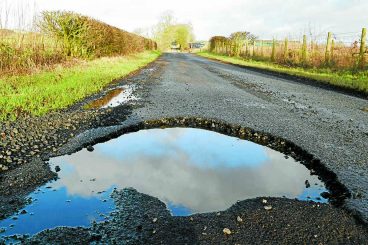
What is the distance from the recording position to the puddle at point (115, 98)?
298 inches

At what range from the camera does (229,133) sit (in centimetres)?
558

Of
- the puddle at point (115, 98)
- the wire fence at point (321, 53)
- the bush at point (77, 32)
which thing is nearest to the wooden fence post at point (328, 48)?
the wire fence at point (321, 53)

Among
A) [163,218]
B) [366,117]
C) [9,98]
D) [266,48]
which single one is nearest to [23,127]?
[9,98]

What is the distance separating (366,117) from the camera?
6.87 metres

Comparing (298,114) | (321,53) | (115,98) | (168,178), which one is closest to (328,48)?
(321,53)

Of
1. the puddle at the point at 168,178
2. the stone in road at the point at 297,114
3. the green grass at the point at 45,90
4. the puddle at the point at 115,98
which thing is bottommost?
the puddle at the point at 168,178

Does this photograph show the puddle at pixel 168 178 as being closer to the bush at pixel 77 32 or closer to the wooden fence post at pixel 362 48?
the bush at pixel 77 32

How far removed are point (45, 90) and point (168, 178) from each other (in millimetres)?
5632

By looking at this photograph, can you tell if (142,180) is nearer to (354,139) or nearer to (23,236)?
(23,236)

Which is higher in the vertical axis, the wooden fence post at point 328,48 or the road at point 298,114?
the wooden fence post at point 328,48

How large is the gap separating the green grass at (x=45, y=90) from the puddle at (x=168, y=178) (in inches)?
98.7

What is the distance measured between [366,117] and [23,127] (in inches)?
258

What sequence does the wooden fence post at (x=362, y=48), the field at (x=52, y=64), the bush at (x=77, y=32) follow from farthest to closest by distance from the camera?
the bush at (x=77, y=32) < the wooden fence post at (x=362, y=48) < the field at (x=52, y=64)

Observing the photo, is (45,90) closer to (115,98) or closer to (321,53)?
(115,98)
